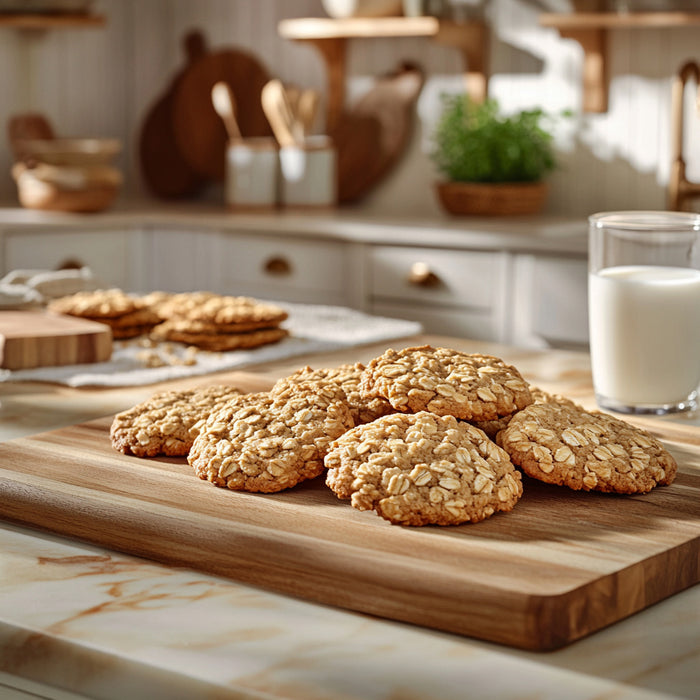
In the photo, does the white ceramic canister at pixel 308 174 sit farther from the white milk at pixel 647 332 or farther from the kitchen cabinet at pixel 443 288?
the white milk at pixel 647 332

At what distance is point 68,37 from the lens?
4.04m

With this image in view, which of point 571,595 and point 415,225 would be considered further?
point 415,225

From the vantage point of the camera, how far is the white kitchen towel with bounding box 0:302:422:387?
1.45 m

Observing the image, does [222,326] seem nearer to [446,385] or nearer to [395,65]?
[446,385]

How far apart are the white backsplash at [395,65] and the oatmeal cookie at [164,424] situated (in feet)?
Result: 7.71

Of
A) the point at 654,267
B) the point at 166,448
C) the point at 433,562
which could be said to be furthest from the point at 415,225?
the point at 433,562

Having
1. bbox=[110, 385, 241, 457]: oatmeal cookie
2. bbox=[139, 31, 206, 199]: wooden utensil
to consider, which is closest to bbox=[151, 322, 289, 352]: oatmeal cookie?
bbox=[110, 385, 241, 457]: oatmeal cookie

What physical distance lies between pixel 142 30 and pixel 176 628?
12.3 feet

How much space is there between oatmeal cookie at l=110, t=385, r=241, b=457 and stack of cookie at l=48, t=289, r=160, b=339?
49 cm

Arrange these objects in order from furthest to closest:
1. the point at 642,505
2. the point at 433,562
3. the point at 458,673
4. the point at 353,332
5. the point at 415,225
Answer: the point at 415,225 < the point at 353,332 < the point at 642,505 < the point at 433,562 < the point at 458,673

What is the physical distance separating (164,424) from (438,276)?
199 centimetres

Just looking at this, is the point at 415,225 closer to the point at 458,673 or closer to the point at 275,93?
the point at 275,93

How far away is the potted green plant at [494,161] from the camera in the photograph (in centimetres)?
323

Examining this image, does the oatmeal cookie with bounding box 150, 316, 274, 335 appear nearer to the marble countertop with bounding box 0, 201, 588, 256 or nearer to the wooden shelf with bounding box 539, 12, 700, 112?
the marble countertop with bounding box 0, 201, 588, 256
